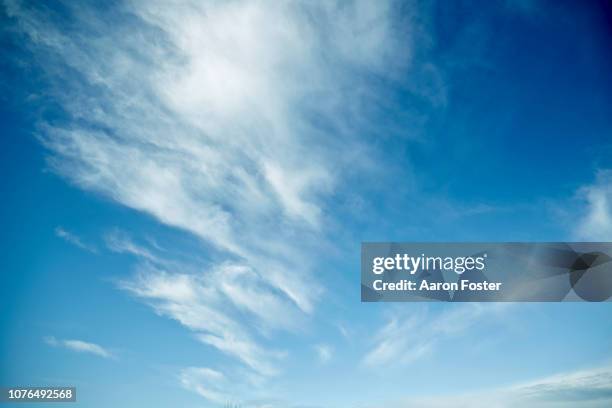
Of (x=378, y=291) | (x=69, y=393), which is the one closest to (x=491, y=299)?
(x=378, y=291)

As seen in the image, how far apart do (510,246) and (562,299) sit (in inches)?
154

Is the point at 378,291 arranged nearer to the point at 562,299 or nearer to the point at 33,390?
the point at 562,299

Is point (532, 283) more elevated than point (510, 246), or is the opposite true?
point (510, 246)

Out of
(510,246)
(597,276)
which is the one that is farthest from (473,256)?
(597,276)

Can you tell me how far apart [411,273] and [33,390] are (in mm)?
20701

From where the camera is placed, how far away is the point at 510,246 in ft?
88.4

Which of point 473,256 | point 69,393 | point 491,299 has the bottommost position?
point 69,393

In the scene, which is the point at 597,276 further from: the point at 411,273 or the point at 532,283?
the point at 411,273

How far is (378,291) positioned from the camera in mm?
26828

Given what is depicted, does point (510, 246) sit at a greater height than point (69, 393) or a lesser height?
greater

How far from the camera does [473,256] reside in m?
26.7

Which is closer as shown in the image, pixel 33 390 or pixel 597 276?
pixel 33 390

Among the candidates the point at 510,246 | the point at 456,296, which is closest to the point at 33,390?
the point at 456,296

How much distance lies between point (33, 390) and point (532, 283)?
27.0m
